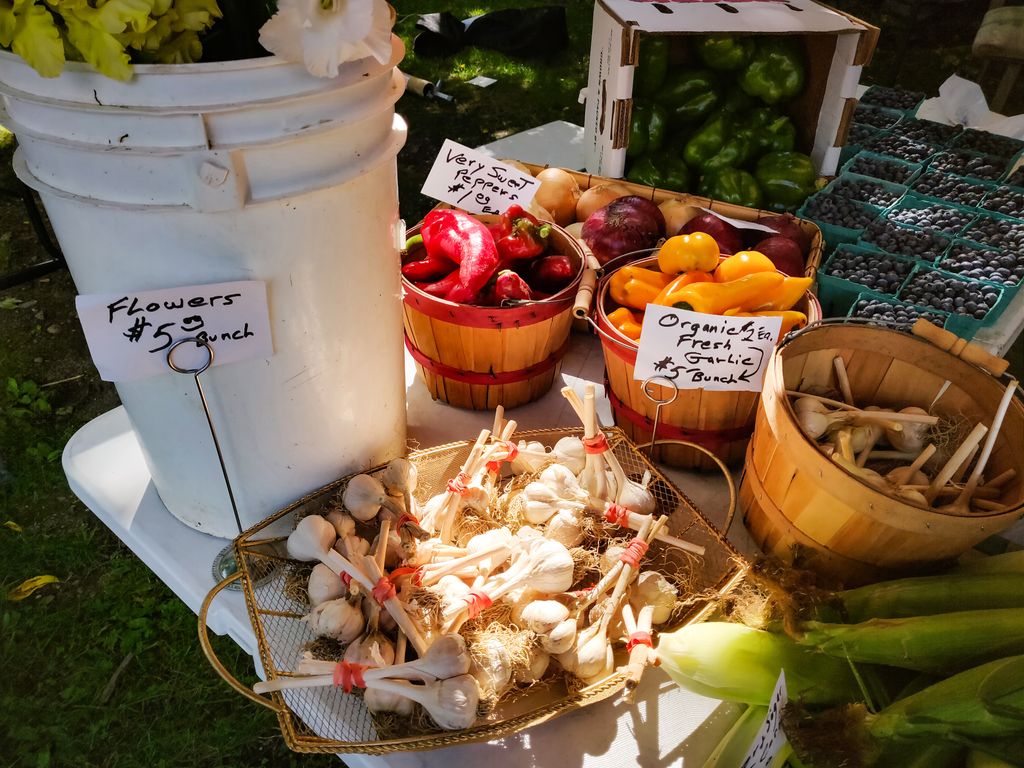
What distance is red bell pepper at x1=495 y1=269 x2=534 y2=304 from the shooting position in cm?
128

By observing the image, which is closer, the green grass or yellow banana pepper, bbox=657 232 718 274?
yellow banana pepper, bbox=657 232 718 274

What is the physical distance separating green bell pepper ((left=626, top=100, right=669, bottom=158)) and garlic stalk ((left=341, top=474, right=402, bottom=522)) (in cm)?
133

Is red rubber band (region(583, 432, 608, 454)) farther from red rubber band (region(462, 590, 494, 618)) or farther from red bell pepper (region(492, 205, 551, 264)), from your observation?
red bell pepper (region(492, 205, 551, 264))

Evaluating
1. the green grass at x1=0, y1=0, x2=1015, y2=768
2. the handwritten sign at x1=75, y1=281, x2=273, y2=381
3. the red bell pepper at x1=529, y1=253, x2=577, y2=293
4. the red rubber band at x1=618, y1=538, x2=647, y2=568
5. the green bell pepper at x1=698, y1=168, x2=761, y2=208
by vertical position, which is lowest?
the green grass at x1=0, y1=0, x2=1015, y2=768

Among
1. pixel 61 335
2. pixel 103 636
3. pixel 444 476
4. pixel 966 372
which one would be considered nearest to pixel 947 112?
A: pixel 966 372

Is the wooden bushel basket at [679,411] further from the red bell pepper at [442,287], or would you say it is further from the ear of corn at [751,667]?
the ear of corn at [751,667]

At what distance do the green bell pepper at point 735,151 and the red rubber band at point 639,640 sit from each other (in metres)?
1.46

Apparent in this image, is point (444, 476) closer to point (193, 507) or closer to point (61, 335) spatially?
point (193, 507)

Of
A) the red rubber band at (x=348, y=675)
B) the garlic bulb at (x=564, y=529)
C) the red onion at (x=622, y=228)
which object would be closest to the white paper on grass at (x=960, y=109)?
the red onion at (x=622, y=228)

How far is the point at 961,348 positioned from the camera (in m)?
1.09

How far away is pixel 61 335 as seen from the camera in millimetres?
2545

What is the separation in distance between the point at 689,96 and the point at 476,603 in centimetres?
167

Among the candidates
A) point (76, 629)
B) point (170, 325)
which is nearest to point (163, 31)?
point (170, 325)

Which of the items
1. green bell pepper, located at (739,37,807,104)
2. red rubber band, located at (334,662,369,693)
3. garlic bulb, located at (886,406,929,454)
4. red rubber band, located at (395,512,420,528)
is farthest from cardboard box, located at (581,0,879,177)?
red rubber band, located at (334,662,369,693)
